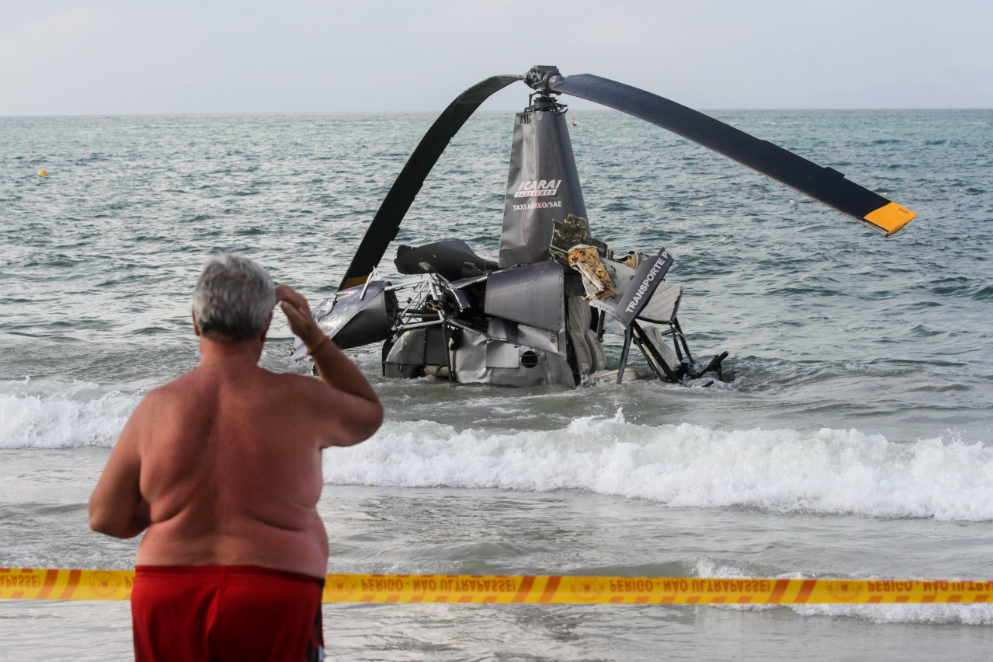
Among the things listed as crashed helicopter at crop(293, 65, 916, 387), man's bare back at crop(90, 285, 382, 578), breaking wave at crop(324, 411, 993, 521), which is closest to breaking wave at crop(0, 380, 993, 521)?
breaking wave at crop(324, 411, 993, 521)

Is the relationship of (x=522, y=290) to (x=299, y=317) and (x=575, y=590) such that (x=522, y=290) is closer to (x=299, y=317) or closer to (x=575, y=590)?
(x=575, y=590)

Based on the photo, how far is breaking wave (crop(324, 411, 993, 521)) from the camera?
20.7 ft

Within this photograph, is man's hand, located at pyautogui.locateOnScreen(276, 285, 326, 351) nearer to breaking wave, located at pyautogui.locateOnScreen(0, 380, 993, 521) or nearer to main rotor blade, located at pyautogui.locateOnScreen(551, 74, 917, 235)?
main rotor blade, located at pyautogui.locateOnScreen(551, 74, 917, 235)

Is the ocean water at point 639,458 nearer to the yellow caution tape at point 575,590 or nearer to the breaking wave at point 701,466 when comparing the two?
the breaking wave at point 701,466

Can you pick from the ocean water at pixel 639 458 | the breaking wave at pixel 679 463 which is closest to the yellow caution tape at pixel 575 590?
the ocean water at pixel 639 458

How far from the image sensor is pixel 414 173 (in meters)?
8.91

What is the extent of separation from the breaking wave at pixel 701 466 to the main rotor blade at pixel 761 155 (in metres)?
1.97

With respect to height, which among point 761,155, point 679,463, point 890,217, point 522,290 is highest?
point 761,155

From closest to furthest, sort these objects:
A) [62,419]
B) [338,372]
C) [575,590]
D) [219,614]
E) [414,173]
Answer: [219,614] < [338,372] < [575,590] < [62,419] < [414,173]

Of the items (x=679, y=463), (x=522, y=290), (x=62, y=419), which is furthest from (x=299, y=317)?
(x=62, y=419)

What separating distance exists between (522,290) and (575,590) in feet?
15.0

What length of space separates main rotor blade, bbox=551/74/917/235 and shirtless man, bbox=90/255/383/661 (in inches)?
135

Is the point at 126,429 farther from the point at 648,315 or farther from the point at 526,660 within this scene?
the point at 648,315

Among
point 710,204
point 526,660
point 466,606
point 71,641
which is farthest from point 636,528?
point 710,204
